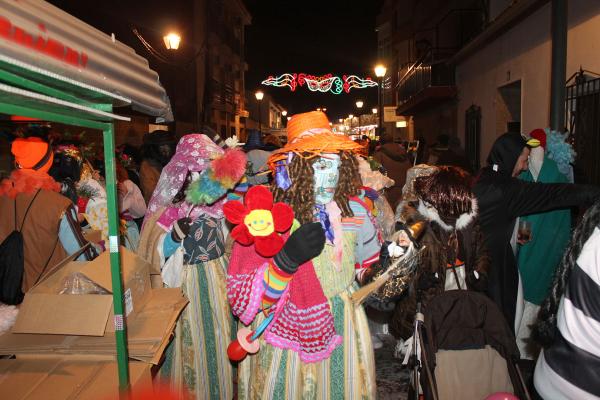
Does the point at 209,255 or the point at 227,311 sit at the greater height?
the point at 209,255

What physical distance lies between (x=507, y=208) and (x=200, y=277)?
2.36 metres

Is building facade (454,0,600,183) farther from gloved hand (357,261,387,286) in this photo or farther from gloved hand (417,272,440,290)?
gloved hand (357,261,387,286)

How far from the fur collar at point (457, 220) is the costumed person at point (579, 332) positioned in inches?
54.8

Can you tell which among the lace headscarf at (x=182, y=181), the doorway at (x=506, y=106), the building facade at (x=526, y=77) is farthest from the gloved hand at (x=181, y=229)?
the doorway at (x=506, y=106)

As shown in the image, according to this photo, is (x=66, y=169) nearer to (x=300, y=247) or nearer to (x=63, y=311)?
(x=63, y=311)

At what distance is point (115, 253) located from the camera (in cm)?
201

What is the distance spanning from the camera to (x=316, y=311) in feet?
7.58

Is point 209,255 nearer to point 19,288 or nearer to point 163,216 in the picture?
point 163,216

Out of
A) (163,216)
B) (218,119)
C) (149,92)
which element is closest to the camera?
(149,92)

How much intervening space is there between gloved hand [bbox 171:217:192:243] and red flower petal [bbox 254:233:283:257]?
1515 millimetres

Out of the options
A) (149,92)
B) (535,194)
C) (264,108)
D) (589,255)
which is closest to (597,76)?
(535,194)

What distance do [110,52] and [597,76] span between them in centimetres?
694

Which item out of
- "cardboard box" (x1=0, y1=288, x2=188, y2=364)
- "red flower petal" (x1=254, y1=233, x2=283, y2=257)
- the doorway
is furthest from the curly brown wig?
the doorway

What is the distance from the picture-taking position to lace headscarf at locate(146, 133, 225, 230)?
3.62 meters
